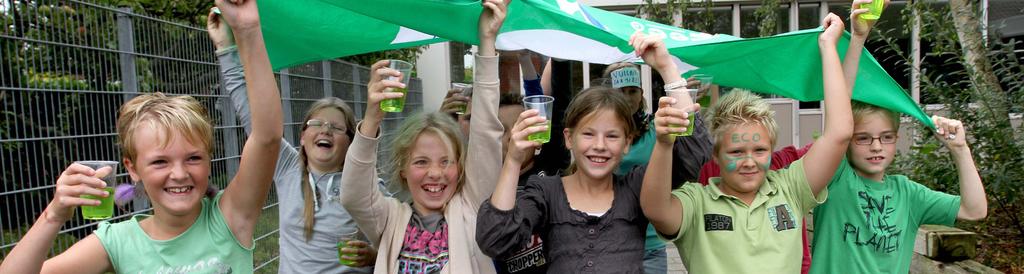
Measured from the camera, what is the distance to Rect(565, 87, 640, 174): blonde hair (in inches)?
107

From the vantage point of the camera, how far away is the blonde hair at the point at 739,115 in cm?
282

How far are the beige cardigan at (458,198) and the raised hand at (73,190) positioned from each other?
860mm

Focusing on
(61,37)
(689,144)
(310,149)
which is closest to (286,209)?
(310,149)

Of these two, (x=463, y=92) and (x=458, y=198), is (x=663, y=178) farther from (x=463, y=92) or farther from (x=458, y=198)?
(x=463, y=92)

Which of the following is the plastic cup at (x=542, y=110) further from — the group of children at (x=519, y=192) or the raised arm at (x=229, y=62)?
the raised arm at (x=229, y=62)

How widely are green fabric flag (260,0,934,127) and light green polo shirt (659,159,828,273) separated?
52 centimetres

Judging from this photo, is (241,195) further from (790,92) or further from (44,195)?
(790,92)

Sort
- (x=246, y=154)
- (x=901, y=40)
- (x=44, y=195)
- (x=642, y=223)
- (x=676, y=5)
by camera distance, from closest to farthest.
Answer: (x=246, y=154), (x=642, y=223), (x=44, y=195), (x=676, y=5), (x=901, y=40)

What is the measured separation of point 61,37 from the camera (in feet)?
10.2

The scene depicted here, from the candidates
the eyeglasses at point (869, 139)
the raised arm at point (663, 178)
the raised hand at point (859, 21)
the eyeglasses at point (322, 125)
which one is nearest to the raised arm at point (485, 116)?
the raised arm at point (663, 178)

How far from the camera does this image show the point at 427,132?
9.15 ft

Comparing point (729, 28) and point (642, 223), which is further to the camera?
point (729, 28)

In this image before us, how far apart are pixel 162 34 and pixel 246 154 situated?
7.39ft

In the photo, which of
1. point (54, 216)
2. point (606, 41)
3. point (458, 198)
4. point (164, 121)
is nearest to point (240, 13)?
point (164, 121)
